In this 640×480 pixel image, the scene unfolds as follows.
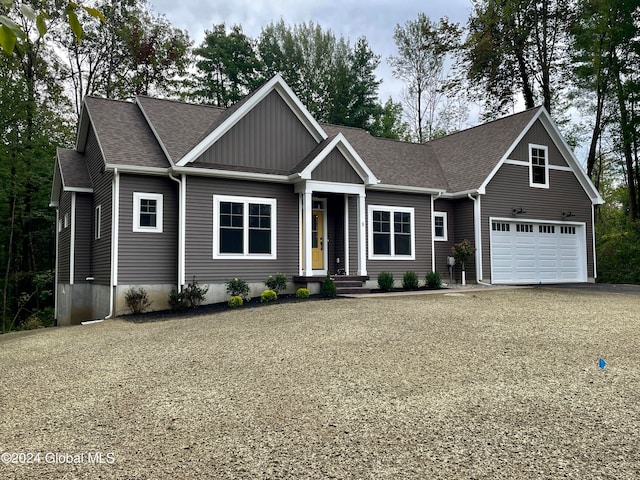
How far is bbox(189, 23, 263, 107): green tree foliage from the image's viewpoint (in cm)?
3206

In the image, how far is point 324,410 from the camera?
16.2ft

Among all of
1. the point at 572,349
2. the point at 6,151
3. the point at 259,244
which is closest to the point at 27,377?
the point at 572,349

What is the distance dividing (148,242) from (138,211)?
827mm

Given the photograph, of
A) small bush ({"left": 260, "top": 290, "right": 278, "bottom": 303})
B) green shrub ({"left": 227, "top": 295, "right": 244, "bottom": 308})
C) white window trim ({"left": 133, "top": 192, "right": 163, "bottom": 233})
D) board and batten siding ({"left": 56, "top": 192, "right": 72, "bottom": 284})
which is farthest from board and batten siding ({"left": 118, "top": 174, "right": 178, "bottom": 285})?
board and batten siding ({"left": 56, "top": 192, "right": 72, "bottom": 284})

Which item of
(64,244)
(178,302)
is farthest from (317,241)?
(64,244)

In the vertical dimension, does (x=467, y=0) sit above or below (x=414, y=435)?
above

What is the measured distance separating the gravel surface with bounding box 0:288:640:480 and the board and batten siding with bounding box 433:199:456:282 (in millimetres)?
9189

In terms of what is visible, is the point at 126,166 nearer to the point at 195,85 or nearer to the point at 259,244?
the point at 259,244

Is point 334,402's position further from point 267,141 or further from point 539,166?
point 539,166

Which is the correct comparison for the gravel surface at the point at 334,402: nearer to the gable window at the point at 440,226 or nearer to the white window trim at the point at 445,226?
the white window trim at the point at 445,226

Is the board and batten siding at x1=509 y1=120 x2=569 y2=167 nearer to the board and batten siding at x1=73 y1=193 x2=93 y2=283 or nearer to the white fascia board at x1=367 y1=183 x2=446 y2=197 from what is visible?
the white fascia board at x1=367 y1=183 x2=446 y2=197

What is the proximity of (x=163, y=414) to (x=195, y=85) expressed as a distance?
29010 mm

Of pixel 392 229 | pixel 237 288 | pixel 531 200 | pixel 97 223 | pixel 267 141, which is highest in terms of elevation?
pixel 267 141

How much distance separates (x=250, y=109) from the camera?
14.6 metres
